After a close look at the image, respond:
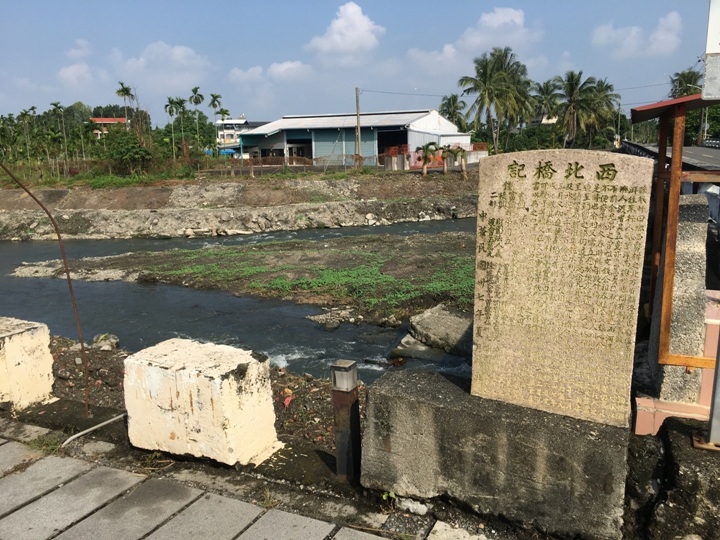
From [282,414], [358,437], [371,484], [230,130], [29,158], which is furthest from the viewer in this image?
[230,130]

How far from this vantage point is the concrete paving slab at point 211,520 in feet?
11.8

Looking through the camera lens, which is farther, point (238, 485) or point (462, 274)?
point (462, 274)

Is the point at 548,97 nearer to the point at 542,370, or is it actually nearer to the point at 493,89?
the point at 493,89

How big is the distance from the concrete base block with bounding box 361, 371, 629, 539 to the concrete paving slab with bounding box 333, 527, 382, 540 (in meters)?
0.41

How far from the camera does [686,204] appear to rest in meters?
4.33

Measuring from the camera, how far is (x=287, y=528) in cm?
362

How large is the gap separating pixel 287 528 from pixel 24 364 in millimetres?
3393

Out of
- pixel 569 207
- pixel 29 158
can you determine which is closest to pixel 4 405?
pixel 569 207

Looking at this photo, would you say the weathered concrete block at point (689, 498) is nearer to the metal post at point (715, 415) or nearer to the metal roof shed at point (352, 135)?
the metal post at point (715, 415)

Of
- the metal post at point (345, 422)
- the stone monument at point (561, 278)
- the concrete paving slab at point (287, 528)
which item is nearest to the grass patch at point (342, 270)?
the metal post at point (345, 422)

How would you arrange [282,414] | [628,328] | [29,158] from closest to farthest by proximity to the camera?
[628,328], [282,414], [29,158]

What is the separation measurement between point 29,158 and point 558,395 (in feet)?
169

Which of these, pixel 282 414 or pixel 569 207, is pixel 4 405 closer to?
pixel 282 414

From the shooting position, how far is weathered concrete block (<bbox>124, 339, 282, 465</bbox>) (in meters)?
4.10
